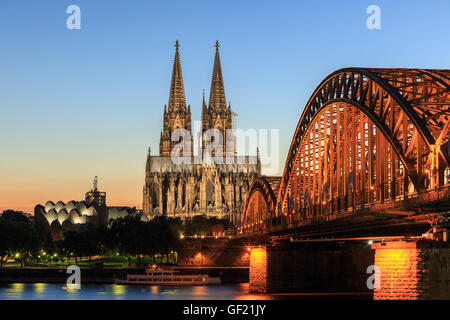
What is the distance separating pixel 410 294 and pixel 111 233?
121 metres

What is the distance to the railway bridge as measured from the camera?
45438mm

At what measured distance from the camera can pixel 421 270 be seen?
4534 centimetres

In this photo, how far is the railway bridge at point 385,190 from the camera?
4544cm

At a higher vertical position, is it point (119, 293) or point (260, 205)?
point (260, 205)

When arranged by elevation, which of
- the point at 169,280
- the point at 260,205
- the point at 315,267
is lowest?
the point at 169,280

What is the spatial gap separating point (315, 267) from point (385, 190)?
3666 centimetres

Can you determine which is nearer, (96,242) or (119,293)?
(119,293)

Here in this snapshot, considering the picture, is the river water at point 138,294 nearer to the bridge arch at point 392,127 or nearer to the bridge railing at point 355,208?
the bridge railing at point 355,208

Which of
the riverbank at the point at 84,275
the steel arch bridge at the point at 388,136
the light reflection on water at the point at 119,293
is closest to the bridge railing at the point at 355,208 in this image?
the steel arch bridge at the point at 388,136

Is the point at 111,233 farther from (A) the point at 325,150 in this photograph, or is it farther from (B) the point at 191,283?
(A) the point at 325,150

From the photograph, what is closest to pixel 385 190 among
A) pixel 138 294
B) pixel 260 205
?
pixel 138 294

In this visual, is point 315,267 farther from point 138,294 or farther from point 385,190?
point 385,190

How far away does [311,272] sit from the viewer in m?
90.9
